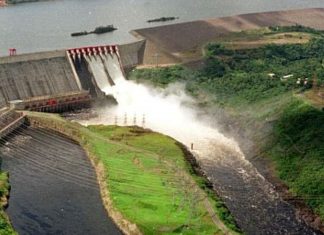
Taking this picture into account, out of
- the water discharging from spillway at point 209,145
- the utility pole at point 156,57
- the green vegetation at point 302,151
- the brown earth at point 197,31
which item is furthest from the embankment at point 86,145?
the brown earth at point 197,31

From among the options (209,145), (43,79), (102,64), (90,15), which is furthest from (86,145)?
(90,15)

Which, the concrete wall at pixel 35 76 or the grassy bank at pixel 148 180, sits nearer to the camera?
the grassy bank at pixel 148 180

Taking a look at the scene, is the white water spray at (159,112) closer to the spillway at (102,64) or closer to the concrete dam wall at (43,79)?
the spillway at (102,64)

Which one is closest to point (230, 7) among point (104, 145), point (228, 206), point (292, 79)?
point (292, 79)

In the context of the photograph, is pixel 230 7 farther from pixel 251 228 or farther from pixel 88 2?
pixel 251 228

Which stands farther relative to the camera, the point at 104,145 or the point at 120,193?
the point at 104,145

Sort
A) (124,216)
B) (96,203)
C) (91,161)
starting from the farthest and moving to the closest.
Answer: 1. (91,161)
2. (96,203)
3. (124,216)

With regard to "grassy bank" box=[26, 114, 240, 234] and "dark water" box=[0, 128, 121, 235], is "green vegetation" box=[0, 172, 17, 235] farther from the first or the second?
"grassy bank" box=[26, 114, 240, 234]
